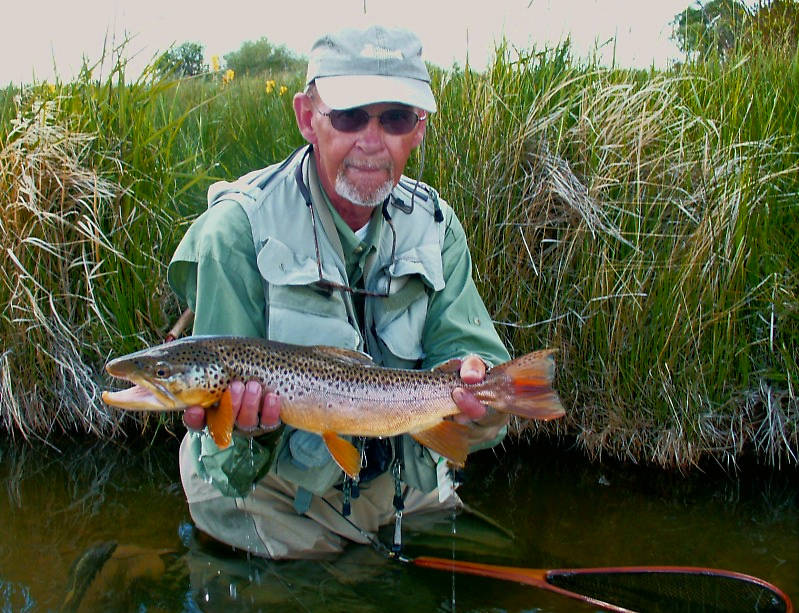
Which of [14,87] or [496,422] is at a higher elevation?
[14,87]

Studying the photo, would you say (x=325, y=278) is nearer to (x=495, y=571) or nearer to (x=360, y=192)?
(x=360, y=192)

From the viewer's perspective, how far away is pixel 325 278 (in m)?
3.15

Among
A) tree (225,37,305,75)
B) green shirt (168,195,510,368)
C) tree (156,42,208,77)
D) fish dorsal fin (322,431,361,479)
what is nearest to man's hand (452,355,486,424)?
fish dorsal fin (322,431,361,479)

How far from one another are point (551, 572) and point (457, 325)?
113 centimetres

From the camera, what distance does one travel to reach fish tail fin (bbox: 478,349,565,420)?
2.74 m

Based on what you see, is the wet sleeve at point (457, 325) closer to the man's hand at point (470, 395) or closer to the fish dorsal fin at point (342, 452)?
the man's hand at point (470, 395)

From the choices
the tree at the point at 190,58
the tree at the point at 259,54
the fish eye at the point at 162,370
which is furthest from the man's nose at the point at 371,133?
the tree at the point at 259,54

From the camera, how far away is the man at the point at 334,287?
308cm

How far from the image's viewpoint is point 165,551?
384 centimetres

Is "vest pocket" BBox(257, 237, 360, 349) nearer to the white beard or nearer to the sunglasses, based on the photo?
the white beard

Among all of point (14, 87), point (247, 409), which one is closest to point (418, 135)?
point (247, 409)

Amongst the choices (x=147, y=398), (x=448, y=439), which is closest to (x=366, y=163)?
(x=448, y=439)

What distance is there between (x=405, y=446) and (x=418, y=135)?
127cm

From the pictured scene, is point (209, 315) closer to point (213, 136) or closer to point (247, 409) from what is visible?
point (247, 409)
